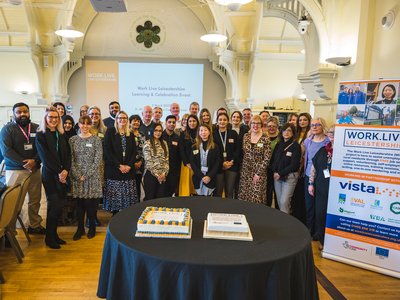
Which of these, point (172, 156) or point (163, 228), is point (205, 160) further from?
point (163, 228)

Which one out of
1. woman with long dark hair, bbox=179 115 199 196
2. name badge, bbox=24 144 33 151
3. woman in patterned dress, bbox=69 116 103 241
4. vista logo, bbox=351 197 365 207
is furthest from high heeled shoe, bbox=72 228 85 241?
vista logo, bbox=351 197 365 207

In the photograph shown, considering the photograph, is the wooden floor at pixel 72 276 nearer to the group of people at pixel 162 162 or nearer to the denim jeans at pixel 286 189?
the group of people at pixel 162 162

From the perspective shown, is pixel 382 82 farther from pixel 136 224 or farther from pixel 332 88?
pixel 136 224

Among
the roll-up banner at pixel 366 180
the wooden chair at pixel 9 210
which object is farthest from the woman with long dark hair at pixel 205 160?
the wooden chair at pixel 9 210

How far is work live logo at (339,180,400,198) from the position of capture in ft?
9.13

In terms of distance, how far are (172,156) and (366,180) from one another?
88.1 inches

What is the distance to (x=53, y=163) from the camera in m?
3.16

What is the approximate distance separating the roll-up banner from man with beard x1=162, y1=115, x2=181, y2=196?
75.0 inches

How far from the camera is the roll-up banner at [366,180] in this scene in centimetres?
278

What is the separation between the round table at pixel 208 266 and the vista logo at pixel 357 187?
1440mm

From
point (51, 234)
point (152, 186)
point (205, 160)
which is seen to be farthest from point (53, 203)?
A: point (205, 160)

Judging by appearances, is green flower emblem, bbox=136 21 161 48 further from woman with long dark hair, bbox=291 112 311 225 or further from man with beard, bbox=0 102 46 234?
woman with long dark hair, bbox=291 112 311 225

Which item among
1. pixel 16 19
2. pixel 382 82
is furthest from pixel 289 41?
pixel 16 19

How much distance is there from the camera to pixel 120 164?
366 cm
